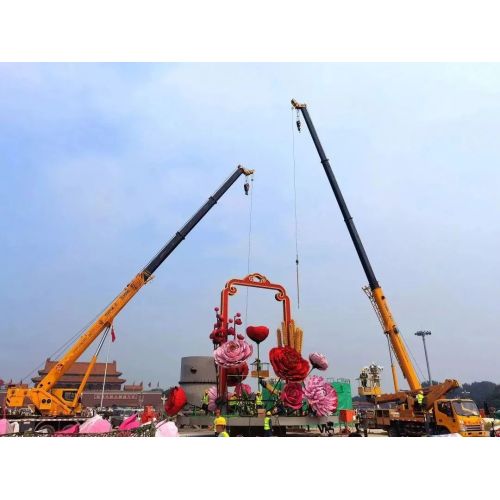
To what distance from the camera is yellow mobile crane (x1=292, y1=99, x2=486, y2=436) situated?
13.5m

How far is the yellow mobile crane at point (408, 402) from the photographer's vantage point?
13.5 meters

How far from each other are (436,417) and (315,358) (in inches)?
253

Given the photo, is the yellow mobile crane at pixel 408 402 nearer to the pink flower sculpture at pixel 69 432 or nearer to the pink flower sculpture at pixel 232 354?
the pink flower sculpture at pixel 232 354

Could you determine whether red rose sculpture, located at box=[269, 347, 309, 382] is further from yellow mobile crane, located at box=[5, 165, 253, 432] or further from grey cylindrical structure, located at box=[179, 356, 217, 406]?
grey cylindrical structure, located at box=[179, 356, 217, 406]

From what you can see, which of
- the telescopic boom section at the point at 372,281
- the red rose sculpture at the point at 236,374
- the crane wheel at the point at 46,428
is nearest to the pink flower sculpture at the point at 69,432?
the red rose sculpture at the point at 236,374

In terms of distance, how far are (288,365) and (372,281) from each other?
10909mm

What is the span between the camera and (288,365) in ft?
35.3

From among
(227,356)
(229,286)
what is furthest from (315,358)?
(229,286)

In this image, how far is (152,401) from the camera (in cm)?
5503

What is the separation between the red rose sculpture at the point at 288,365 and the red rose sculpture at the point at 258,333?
1122 millimetres

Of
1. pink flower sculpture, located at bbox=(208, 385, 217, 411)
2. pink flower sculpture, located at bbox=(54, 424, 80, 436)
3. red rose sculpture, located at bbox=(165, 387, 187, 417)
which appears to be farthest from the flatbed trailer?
pink flower sculpture, located at bbox=(54, 424, 80, 436)

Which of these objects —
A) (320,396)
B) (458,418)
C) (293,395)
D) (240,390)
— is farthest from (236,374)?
(458,418)

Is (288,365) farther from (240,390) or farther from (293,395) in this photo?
(240,390)
